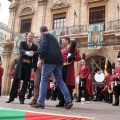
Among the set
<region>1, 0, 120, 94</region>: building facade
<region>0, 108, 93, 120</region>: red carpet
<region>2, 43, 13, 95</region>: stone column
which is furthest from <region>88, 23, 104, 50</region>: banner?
<region>0, 108, 93, 120</region>: red carpet

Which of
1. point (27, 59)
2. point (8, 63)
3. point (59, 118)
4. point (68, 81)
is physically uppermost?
point (8, 63)

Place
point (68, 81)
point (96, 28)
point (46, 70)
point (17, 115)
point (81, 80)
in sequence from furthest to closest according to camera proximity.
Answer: point (96, 28)
point (81, 80)
point (68, 81)
point (46, 70)
point (17, 115)

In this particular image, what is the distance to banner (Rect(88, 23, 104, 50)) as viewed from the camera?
1503 cm

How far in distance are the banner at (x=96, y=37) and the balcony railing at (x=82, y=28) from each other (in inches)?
21.2

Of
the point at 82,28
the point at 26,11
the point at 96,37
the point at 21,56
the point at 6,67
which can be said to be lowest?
the point at 21,56

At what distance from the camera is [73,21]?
56.2ft

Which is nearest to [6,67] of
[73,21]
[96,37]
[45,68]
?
[73,21]

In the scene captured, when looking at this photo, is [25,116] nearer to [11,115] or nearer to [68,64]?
[11,115]

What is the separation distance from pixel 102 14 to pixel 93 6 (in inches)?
38.3

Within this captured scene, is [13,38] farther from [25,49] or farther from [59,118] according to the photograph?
[59,118]

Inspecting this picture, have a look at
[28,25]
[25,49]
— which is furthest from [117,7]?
[25,49]

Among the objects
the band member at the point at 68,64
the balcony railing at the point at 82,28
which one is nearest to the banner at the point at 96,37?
the balcony railing at the point at 82,28

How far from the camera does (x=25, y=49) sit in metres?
5.67

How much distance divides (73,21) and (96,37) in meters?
2.90
